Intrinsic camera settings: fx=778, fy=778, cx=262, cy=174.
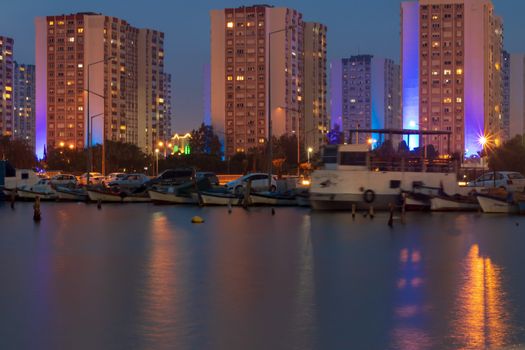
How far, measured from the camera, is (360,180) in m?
36.9

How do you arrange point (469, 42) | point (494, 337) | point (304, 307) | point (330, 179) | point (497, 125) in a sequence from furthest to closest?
point (497, 125), point (469, 42), point (330, 179), point (304, 307), point (494, 337)

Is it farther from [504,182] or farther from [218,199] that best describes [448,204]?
[504,182]

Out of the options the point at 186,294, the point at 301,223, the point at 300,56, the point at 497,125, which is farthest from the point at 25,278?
the point at 497,125

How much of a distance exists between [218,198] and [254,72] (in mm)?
111357

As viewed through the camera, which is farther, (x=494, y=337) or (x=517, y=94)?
(x=517, y=94)

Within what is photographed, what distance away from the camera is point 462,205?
37438mm

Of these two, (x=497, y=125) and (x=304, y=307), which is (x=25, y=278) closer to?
(x=304, y=307)

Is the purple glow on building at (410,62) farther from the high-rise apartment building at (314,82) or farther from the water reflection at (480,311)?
the water reflection at (480,311)

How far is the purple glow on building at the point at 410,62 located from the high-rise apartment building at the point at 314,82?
56.1 ft

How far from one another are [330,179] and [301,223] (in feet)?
27.1

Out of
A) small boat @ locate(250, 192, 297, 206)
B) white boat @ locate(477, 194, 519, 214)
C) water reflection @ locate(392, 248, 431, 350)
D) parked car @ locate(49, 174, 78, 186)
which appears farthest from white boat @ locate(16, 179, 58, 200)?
water reflection @ locate(392, 248, 431, 350)

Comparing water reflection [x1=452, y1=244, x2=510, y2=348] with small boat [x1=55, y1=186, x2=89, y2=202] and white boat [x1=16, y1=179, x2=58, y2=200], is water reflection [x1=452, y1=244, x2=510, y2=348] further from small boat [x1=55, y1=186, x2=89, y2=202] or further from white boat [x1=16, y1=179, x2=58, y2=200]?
white boat [x1=16, y1=179, x2=58, y2=200]

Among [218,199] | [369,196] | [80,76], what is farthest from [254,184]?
[80,76]

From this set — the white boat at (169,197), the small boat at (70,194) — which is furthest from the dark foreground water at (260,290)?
the small boat at (70,194)
